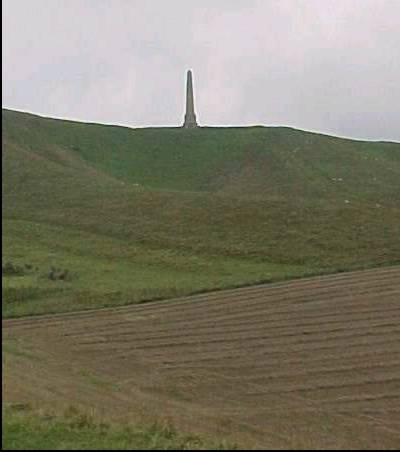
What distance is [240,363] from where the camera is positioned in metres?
21.1

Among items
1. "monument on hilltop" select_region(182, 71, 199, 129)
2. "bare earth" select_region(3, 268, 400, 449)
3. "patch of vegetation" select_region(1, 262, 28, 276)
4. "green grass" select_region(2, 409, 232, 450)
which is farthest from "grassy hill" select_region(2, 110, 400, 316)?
"monument on hilltop" select_region(182, 71, 199, 129)

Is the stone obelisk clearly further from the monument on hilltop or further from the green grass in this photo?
the green grass

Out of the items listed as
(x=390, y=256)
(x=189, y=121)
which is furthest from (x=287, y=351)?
(x=189, y=121)

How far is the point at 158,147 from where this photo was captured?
277ft

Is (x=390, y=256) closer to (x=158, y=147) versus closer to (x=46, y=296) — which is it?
(x=46, y=296)

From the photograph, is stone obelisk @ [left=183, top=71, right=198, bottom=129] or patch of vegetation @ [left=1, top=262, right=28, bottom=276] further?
stone obelisk @ [left=183, top=71, right=198, bottom=129]

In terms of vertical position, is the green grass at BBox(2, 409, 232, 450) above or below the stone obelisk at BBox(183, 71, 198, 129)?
A: below

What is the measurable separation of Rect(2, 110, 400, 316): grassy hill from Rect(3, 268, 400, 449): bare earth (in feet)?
3.56

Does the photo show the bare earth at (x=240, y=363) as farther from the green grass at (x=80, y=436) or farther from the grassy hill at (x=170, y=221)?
the grassy hill at (x=170, y=221)

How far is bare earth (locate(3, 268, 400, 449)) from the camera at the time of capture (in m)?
12.1

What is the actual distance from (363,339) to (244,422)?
34.2ft

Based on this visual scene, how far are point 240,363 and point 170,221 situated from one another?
68.8 feet

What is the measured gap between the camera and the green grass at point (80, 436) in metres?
8.80

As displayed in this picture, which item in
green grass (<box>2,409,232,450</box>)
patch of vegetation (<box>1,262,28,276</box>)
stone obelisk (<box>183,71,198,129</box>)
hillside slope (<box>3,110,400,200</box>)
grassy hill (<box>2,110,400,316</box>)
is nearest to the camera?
green grass (<box>2,409,232,450</box>)
